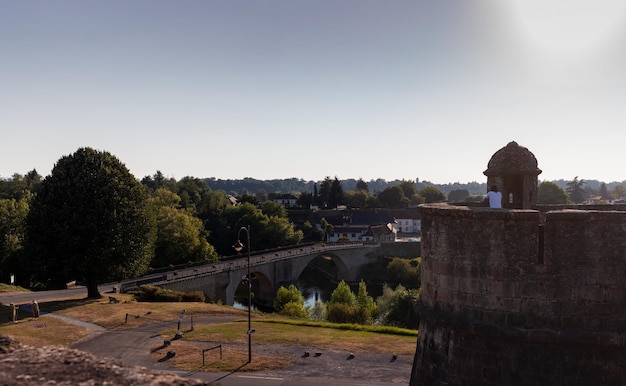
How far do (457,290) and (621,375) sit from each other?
3.39 m

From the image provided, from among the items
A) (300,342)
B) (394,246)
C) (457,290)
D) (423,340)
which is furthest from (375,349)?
(394,246)

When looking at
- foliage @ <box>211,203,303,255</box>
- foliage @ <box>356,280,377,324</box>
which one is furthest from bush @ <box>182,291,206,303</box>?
foliage @ <box>211,203,303,255</box>

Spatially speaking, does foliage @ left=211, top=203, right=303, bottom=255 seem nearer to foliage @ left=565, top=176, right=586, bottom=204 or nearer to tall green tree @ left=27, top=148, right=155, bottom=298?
tall green tree @ left=27, top=148, right=155, bottom=298

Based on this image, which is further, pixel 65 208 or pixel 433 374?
pixel 65 208

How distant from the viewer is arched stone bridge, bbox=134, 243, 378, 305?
1859 inches

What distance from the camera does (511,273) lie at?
983 cm

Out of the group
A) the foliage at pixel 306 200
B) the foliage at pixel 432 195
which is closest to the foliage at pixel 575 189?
the foliage at pixel 432 195

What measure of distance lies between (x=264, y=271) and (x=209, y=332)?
2922cm

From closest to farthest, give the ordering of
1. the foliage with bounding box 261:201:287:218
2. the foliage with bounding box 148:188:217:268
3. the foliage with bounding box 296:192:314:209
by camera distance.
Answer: the foliage with bounding box 148:188:217:268
the foliage with bounding box 261:201:287:218
the foliage with bounding box 296:192:314:209

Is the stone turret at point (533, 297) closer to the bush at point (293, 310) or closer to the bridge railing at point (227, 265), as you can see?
the bush at point (293, 310)

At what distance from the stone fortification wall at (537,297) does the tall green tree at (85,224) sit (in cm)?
2963

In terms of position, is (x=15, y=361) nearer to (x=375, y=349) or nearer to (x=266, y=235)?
(x=375, y=349)

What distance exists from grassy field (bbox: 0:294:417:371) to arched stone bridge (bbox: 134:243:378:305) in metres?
9.55

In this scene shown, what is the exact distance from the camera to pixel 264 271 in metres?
58.4
